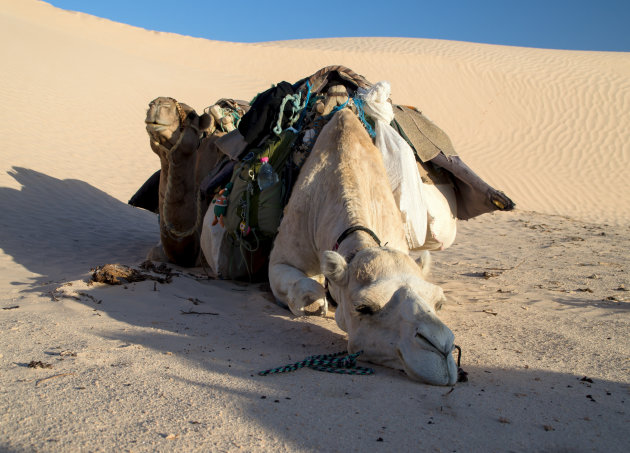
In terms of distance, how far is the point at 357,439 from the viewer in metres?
1.93

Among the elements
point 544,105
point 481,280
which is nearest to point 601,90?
point 544,105

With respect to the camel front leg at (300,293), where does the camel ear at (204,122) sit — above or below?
above

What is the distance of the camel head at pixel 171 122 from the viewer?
5.20 metres

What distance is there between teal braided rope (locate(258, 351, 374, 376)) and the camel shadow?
8.99 feet

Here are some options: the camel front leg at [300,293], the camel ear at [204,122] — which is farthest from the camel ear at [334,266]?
the camel ear at [204,122]

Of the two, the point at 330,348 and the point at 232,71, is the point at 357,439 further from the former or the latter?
the point at 232,71

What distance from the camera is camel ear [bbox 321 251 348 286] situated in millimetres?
2803

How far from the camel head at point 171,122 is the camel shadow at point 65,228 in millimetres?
1481

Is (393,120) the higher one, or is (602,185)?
(602,185)

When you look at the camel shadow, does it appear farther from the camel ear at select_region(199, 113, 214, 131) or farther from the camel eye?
the camel eye

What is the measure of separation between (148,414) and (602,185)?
1920 centimetres

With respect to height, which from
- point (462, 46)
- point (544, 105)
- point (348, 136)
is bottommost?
point (348, 136)

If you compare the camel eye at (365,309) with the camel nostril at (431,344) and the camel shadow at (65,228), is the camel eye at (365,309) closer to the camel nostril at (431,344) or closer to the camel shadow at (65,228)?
the camel nostril at (431,344)

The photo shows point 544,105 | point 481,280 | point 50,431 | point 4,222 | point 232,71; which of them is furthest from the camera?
point 232,71
